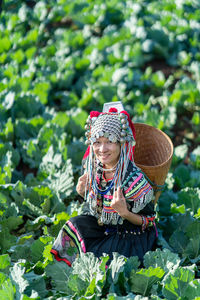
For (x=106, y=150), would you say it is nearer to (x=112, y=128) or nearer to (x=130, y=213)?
(x=112, y=128)

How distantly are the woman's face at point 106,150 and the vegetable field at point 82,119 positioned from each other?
0.51 m

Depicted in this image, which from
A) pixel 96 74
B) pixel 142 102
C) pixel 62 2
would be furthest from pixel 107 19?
pixel 142 102

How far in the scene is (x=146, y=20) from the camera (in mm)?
6258

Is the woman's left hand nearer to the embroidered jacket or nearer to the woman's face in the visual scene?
the embroidered jacket

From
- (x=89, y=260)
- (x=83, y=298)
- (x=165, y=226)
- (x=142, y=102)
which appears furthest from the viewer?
(x=142, y=102)

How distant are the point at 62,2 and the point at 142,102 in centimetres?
323

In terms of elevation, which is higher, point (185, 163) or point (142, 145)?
point (142, 145)

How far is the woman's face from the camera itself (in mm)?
2414

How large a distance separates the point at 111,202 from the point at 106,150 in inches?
11.0

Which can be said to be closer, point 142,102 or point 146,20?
point 142,102

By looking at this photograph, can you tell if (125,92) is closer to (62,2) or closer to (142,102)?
(142,102)

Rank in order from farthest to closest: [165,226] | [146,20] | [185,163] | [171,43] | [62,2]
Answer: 1. [62,2]
2. [146,20]
3. [171,43]
4. [185,163]
5. [165,226]

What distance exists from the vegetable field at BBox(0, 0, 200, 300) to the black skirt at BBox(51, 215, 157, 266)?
3.8 inches

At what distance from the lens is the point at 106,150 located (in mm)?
2412
